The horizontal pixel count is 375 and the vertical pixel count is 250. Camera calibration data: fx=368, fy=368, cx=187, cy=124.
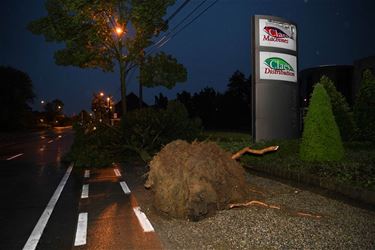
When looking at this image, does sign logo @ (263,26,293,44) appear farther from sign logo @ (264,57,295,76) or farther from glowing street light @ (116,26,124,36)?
glowing street light @ (116,26,124,36)

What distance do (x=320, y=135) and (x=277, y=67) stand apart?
13.7 ft

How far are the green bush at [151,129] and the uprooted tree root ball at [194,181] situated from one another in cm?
878

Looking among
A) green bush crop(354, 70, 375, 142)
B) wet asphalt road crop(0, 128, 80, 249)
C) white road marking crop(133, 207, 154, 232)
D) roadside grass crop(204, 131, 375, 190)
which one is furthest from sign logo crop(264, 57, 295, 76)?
white road marking crop(133, 207, 154, 232)

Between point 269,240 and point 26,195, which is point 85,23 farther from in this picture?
point 269,240

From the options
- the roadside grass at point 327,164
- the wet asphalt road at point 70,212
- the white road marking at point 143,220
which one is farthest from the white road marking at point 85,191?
the roadside grass at point 327,164

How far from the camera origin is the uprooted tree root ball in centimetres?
684

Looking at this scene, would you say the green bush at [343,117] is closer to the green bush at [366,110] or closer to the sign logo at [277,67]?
the green bush at [366,110]

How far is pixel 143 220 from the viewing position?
23.0 ft

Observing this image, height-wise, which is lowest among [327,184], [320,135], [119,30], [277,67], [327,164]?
[327,184]

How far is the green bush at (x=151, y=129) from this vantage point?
54.5 feet

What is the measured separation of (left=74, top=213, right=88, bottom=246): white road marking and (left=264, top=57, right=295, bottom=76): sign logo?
948 centimetres

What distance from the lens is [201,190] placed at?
269 inches

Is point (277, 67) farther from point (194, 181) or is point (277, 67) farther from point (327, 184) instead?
point (194, 181)

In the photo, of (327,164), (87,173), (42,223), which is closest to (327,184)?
(327,164)
